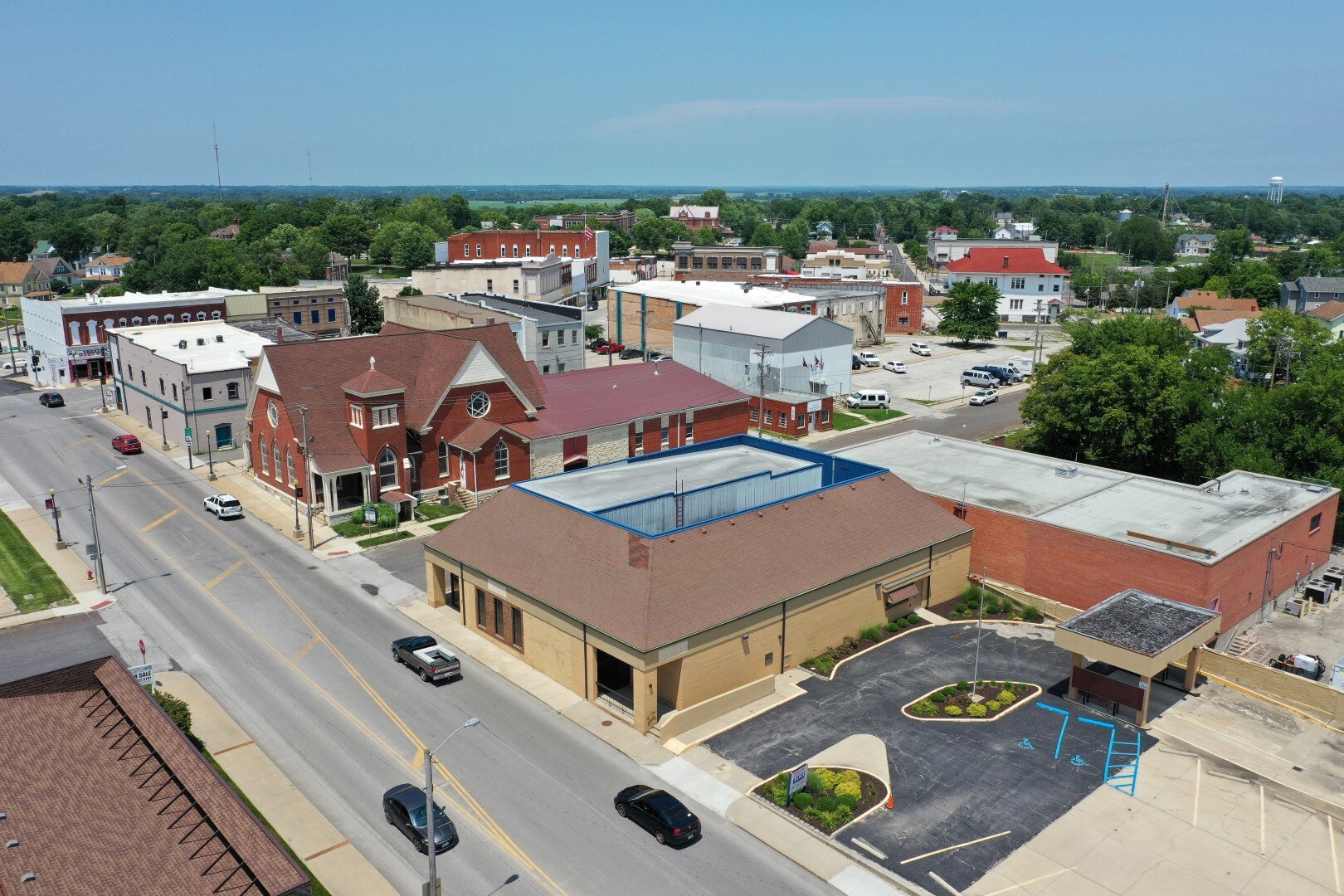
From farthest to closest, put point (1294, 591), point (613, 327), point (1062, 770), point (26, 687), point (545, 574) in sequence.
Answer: point (613, 327), point (1294, 591), point (545, 574), point (1062, 770), point (26, 687)

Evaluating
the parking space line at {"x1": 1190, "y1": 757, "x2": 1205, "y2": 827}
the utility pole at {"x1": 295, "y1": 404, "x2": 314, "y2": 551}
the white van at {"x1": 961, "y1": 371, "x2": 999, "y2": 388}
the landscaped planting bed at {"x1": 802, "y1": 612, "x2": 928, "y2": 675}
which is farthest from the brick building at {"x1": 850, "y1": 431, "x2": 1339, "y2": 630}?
the white van at {"x1": 961, "y1": 371, "x2": 999, "y2": 388}

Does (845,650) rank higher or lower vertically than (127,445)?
lower

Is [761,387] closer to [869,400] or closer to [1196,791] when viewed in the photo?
[869,400]

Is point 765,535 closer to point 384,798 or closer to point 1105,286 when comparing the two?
point 384,798

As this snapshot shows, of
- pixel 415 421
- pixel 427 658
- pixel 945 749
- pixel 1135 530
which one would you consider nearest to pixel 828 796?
pixel 945 749

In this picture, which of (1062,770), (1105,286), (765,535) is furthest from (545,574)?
(1105,286)

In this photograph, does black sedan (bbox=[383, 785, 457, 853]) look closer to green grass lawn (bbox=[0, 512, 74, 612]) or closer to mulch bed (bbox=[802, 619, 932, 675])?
mulch bed (bbox=[802, 619, 932, 675])
